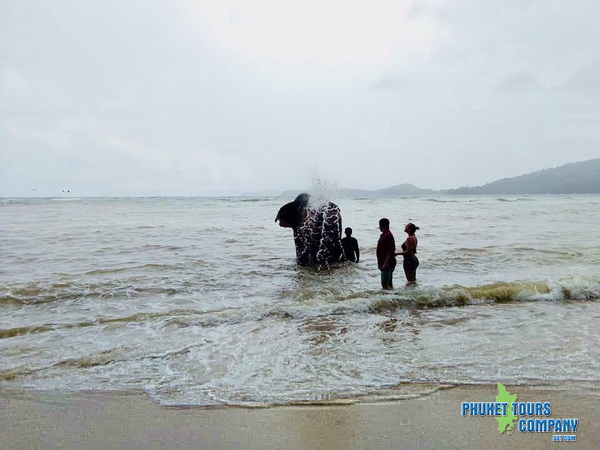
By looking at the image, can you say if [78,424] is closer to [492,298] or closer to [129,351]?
[129,351]

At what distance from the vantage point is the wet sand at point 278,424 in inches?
118

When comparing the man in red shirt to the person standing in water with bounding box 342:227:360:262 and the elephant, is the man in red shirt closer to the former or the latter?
the elephant

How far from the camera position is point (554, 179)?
111688mm

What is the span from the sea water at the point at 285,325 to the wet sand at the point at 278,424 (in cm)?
23

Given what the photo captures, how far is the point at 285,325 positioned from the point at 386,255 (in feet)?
8.55

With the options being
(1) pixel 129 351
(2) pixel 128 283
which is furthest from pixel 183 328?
(2) pixel 128 283

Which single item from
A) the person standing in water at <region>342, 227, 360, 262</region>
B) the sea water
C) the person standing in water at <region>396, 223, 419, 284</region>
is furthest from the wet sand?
the person standing in water at <region>342, 227, 360, 262</region>

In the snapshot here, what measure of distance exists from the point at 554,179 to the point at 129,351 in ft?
410

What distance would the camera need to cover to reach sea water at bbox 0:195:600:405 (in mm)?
4180

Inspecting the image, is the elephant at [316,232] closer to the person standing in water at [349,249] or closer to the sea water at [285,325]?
the person standing in water at [349,249]

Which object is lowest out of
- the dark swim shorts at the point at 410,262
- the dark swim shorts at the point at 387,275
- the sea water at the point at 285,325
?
the sea water at the point at 285,325

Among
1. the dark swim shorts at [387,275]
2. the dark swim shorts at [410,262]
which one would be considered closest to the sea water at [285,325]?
the dark swim shorts at [387,275]

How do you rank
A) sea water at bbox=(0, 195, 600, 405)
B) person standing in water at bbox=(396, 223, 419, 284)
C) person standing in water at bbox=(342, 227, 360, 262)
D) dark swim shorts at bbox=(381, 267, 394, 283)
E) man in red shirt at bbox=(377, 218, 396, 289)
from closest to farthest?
sea water at bbox=(0, 195, 600, 405) < man in red shirt at bbox=(377, 218, 396, 289) < dark swim shorts at bbox=(381, 267, 394, 283) < person standing in water at bbox=(396, 223, 419, 284) < person standing in water at bbox=(342, 227, 360, 262)

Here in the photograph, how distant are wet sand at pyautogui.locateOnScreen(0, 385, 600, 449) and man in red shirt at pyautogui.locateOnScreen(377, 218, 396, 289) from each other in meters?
4.06
